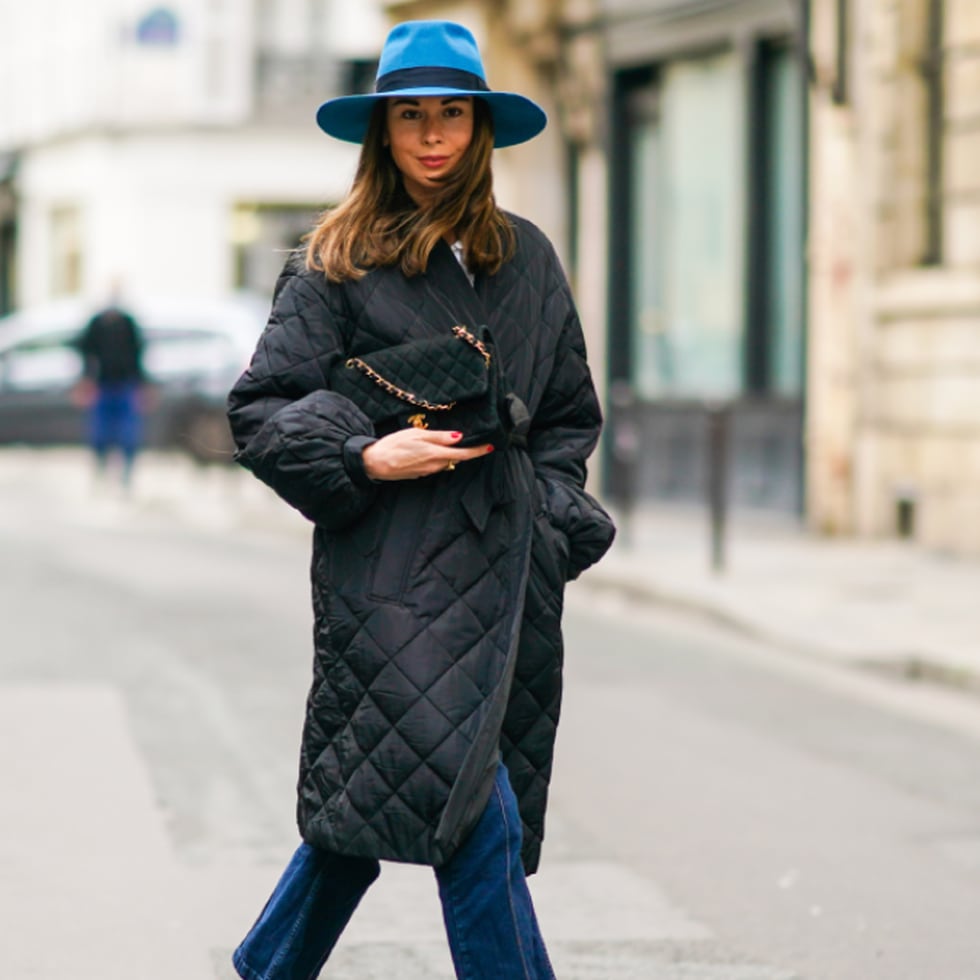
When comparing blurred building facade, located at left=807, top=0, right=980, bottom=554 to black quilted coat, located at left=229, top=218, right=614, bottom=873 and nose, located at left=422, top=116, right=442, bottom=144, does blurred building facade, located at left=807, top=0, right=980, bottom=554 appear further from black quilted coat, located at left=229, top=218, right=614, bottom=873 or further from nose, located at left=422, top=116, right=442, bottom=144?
nose, located at left=422, top=116, right=442, bottom=144

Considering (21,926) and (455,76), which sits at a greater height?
(455,76)

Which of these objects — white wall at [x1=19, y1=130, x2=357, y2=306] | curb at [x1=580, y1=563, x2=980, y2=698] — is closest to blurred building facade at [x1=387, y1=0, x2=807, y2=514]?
curb at [x1=580, y1=563, x2=980, y2=698]

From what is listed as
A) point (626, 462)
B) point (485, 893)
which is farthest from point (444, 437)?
point (626, 462)

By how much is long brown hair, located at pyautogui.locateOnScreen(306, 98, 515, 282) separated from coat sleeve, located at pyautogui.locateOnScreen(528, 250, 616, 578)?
0.15 meters

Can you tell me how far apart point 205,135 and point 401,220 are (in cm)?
3253

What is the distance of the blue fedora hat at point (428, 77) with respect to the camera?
12.5 feet

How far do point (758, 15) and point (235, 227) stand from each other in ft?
65.4

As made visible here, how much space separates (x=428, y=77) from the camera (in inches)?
151

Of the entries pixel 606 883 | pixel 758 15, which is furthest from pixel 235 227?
pixel 606 883

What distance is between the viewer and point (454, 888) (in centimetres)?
375

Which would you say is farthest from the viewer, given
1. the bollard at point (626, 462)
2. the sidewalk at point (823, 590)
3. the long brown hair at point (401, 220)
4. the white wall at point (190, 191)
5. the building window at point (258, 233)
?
the building window at point (258, 233)

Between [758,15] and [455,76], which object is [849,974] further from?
[758,15]

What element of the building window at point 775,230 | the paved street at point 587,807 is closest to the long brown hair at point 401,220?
the paved street at point 587,807

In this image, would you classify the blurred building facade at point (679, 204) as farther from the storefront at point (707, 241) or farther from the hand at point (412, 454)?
the hand at point (412, 454)
